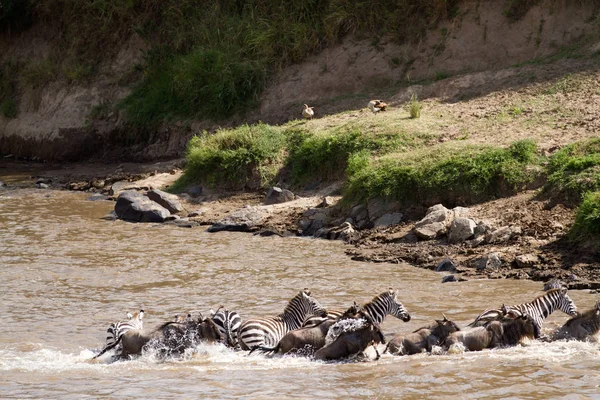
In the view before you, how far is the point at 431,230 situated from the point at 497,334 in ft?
16.2

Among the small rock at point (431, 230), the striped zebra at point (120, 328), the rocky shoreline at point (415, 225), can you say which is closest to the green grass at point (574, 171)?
the rocky shoreline at point (415, 225)

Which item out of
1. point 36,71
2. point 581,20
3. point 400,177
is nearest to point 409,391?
point 400,177

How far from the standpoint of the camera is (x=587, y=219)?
13.5 metres

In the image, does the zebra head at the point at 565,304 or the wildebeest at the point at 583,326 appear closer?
the wildebeest at the point at 583,326

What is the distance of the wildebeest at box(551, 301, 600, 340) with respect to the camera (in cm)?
1040

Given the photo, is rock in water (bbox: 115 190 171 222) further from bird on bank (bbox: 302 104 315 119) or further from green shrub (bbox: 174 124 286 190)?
bird on bank (bbox: 302 104 315 119)

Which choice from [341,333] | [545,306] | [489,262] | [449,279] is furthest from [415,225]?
[341,333]

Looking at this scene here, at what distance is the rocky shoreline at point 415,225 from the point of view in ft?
44.1

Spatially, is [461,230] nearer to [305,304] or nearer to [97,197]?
[305,304]

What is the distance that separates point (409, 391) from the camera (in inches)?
355

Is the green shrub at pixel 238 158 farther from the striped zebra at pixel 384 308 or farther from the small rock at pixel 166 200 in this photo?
the striped zebra at pixel 384 308

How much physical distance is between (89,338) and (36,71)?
19543mm

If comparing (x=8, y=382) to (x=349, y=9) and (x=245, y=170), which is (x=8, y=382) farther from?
(x=349, y=9)

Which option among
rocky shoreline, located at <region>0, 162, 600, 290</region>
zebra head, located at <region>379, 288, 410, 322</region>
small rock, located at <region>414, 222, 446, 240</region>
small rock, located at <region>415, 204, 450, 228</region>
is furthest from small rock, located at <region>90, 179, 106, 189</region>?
zebra head, located at <region>379, 288, 410, 322</region>
